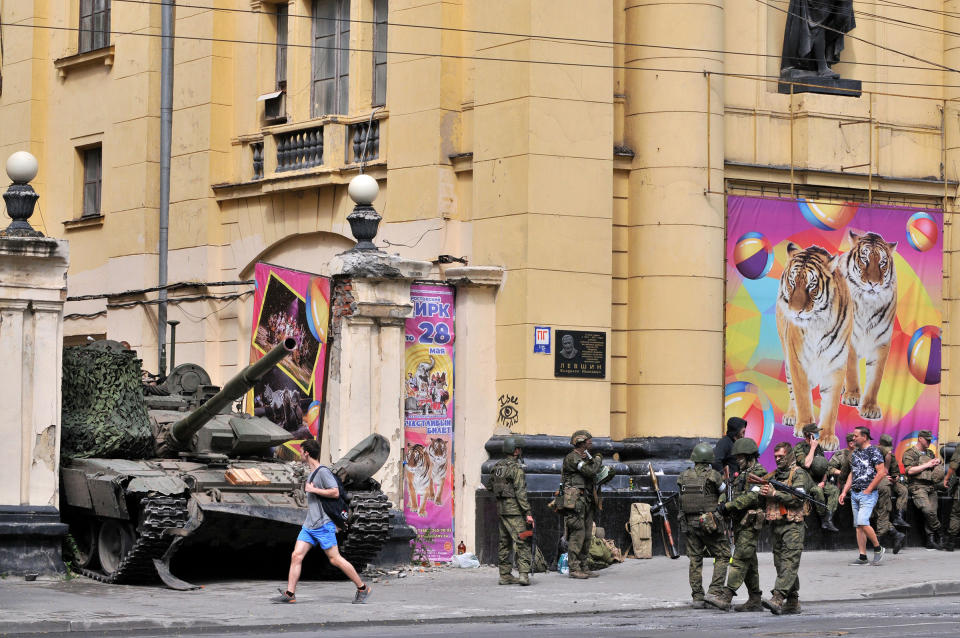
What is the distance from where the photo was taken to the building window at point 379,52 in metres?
23.8

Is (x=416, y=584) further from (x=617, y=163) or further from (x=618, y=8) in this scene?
(x=618, y=8)

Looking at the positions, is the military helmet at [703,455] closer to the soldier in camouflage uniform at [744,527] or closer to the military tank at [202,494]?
the soldier in camouflage uniform at [744,527]

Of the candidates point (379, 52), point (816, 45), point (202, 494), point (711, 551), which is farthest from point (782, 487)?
point (379, 52)

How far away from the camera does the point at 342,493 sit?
1727 cm

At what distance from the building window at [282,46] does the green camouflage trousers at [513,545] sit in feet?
29.6

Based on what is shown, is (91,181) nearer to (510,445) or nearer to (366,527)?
(366,527)

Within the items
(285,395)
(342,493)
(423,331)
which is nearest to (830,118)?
(423,331)

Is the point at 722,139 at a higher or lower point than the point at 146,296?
higher

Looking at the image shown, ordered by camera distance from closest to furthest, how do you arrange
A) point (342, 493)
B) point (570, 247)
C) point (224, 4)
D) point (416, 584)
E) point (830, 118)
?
1. point (342, 493)
2. point (416, 584)
3. point (570, 247)
4. point (830, 118)
5. point (224, 4)

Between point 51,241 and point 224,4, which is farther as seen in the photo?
point 224,4

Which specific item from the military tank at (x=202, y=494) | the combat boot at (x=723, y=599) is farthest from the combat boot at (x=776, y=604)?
the military tank at (x=202, y=494)

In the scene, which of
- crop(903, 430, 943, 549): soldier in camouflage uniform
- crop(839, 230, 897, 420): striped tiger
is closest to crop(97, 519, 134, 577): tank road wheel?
crop(839, 230, 897, 420): striped tiger

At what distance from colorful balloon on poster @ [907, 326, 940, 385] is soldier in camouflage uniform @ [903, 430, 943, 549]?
4.70 ft

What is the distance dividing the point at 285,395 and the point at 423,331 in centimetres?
209
